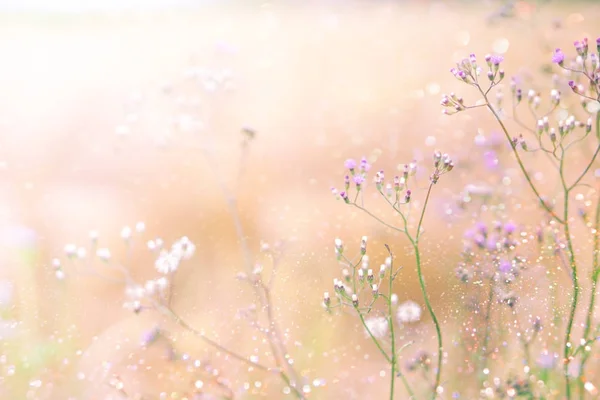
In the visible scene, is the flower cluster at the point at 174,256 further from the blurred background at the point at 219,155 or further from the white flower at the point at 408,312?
the white flower at the point at 408,312

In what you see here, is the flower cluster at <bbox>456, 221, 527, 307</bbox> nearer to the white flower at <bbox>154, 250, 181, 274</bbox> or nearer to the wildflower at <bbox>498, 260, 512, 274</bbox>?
the wildflower at <bbox>498, 260, 512, 274</bbox>

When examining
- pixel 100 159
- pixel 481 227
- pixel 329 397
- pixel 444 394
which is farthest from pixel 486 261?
pixel 100 159

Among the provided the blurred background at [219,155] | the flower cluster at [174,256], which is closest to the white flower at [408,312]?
the blurred background at [219,155]

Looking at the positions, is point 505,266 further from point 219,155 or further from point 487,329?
point 219,155

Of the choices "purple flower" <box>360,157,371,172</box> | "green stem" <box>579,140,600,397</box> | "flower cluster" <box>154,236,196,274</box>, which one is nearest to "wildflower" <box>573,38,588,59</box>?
"green stem" <box>579,140,600,397</box>

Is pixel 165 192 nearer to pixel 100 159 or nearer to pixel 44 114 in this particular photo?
pixel 100 159

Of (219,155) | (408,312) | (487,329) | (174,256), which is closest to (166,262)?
(174,256)
